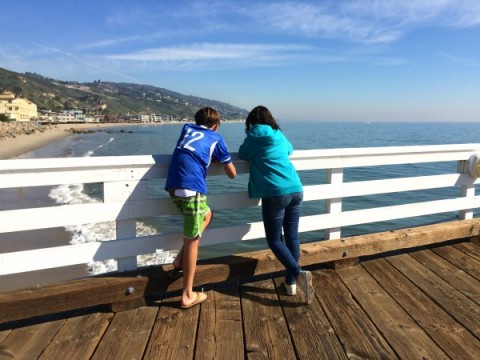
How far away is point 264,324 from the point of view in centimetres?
284

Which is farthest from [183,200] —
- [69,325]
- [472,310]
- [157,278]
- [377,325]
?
[472,310]

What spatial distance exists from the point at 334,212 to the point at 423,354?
171cm

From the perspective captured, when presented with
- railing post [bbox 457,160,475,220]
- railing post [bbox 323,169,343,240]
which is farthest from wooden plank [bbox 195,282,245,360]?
railing post [bbox 457,160,475,220]

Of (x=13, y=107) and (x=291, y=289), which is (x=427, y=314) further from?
(x=13, y=107)

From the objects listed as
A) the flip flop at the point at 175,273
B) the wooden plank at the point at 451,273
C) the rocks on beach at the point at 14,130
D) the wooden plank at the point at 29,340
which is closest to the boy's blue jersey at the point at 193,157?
the flip flop at the point at 175,273

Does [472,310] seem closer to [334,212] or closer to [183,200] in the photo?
[334,212]

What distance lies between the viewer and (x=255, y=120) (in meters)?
3.18

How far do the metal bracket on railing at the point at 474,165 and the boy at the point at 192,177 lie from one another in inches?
125

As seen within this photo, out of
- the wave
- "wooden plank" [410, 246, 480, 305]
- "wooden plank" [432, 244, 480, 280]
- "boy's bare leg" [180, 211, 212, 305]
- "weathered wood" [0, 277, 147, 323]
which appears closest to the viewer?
"weathered wood" [0, 277, 147, 323]

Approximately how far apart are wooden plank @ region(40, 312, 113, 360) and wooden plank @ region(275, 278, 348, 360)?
137cm

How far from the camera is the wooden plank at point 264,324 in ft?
8.23

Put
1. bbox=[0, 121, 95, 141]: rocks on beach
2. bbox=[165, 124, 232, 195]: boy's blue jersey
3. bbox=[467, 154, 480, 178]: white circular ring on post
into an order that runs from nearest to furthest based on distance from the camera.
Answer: bbox=[165, 124, 232, 195]: boy's blue jersey
bbox=[467, 154, 480, 178]: white circular ring on post
bbox=[0, 121, 95, 141]: rocks on beach

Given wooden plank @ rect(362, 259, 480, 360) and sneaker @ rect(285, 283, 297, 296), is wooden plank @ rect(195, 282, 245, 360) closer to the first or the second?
sneaker @ rect(285, 283, 297, 296)

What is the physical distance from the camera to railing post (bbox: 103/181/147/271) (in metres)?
3.03
